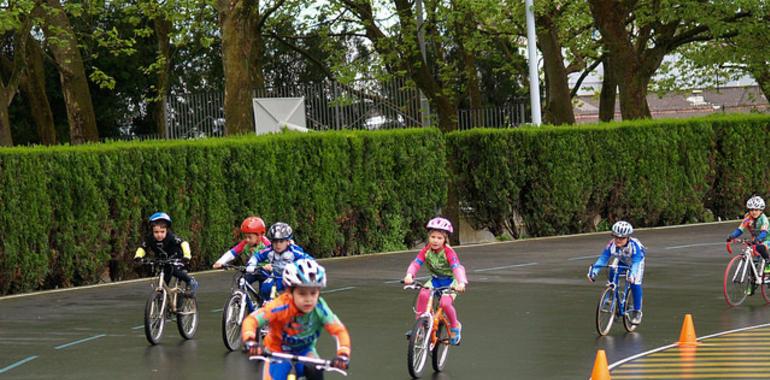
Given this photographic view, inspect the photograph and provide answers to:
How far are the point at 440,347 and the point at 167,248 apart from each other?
435 centimetres

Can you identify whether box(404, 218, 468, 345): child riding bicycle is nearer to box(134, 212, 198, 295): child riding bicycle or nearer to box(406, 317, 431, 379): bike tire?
box(406, 317, 431, 379): bike tire

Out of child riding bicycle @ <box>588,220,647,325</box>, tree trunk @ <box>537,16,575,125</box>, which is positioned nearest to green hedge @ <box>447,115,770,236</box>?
tree trunk @ <box>537,16,575,125</box>

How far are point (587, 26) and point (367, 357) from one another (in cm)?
3438

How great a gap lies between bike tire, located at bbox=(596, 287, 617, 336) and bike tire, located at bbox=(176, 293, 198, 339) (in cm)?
498

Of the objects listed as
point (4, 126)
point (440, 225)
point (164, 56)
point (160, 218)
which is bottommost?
point (440, 225)

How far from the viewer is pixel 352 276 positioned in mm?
23891

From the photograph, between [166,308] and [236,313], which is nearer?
[236,313]

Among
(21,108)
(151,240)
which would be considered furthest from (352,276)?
(21,108)

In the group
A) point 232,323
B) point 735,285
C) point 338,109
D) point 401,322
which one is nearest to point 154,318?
point 232,323

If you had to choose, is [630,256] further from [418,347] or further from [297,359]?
[297,359]

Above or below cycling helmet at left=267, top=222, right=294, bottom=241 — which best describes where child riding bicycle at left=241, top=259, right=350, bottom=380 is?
below

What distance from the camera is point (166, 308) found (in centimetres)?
1587

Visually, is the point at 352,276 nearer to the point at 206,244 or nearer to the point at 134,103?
the point at 206,244

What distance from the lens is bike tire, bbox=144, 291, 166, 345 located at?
15.4 m
